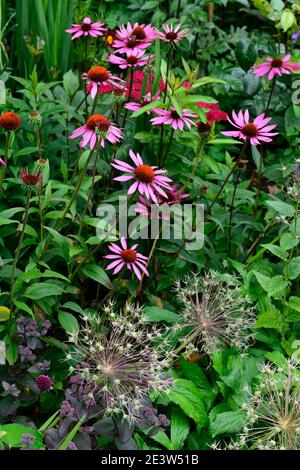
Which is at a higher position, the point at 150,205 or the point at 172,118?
the point at 172,118

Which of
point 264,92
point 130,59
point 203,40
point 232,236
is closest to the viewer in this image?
point 130,59

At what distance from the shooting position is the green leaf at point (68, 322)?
2336 mm

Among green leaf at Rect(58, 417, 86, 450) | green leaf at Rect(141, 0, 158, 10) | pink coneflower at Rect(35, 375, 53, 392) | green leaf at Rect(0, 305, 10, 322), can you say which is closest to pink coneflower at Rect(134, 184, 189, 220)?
green leaf at Rect(0, 305, 10, 322)

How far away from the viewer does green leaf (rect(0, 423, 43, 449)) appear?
2.05 meters

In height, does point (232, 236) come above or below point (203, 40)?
below

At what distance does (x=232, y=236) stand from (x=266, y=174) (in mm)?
342

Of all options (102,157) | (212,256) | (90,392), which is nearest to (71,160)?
(102,157)

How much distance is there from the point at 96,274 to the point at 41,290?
21 cm

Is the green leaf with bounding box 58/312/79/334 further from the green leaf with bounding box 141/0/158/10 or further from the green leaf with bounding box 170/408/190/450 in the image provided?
the green leaf with bounding box 141/0/158/10

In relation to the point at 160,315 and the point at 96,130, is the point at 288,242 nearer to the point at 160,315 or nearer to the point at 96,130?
the point at 160,315

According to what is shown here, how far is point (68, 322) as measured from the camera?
236cm

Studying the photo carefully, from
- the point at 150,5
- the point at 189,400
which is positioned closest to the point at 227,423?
the point at 189,400

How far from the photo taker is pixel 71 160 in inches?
115
